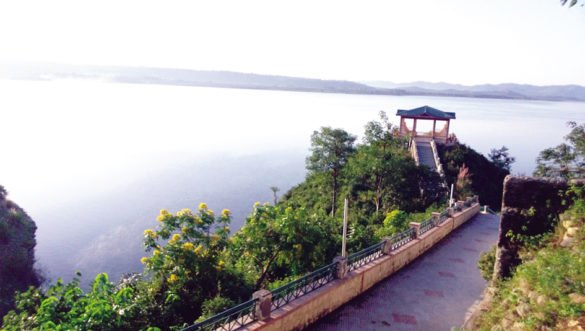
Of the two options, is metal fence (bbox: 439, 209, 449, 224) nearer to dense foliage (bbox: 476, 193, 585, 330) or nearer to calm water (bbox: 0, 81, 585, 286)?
dense foliage (bbox: 476, 193, 585, 330)

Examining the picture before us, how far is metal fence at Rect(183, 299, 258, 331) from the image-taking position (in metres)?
6.81

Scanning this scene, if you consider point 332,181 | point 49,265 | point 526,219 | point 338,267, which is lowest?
point 49,265

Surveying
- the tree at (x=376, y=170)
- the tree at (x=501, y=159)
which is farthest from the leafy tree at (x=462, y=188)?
the tree at (x=501, y=159)

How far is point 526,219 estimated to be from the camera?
27.4 ft

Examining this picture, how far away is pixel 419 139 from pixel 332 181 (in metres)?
9.16

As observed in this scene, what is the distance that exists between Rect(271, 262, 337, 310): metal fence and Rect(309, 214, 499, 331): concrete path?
0.75 meters

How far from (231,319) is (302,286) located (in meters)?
1.95

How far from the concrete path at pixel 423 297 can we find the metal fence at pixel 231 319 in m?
1.75

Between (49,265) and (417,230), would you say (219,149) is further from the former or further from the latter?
(417,230)

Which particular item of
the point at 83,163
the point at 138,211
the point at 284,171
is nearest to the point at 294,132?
the point at 284,171

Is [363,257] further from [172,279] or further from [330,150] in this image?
[330,150]

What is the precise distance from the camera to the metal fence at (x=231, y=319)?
6.81 m

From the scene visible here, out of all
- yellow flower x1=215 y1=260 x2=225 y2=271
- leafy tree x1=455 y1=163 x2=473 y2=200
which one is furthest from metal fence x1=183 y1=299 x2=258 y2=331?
leafy tree x1=455 y1=163 x2=473 y2=200

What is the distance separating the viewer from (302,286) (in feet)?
29.0
